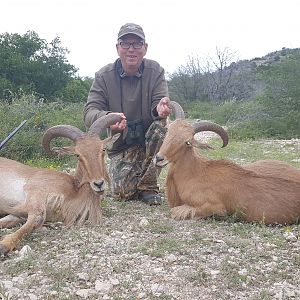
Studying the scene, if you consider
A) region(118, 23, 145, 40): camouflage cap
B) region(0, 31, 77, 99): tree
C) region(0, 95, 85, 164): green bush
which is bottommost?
region(0, 95, 85, 164): green bush

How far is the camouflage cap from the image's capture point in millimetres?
6387

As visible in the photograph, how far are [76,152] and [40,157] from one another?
5110 mm

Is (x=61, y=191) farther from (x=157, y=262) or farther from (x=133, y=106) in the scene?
(x=133, y=106)

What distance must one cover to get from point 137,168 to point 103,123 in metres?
1.54

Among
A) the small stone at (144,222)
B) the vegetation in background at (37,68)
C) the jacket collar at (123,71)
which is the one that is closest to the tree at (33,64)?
the vegetation in background at (37,68)

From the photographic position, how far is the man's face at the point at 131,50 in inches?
254

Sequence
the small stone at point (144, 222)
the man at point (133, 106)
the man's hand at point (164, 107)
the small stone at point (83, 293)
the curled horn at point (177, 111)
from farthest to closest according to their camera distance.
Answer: the man at point (133, 106) → the man's hand at point (164, 107) → the curled horn at point (177, 111) → the small stone at point (144, 222) → the small stone at point (83, 293)

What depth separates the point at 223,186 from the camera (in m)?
5.27

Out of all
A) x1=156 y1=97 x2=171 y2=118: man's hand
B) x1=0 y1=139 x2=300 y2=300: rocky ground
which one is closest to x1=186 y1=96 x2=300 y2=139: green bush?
x1=156 y1=97 x2=171 y2=118: man's hand

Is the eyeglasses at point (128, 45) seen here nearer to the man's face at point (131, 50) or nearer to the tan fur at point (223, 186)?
the man's face at point (131, 50)

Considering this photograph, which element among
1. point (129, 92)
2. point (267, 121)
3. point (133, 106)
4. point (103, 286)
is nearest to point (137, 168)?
point (133, 106)

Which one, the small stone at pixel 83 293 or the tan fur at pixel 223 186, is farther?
the tan fur at pixel 223 186

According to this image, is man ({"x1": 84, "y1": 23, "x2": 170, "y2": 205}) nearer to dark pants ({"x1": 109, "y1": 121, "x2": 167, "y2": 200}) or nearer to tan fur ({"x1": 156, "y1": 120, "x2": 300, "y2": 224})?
dark pants ({"x1": 109, "y1": 121, "x2": 167, "y2": 200})

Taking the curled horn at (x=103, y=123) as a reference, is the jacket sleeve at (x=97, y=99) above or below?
above
